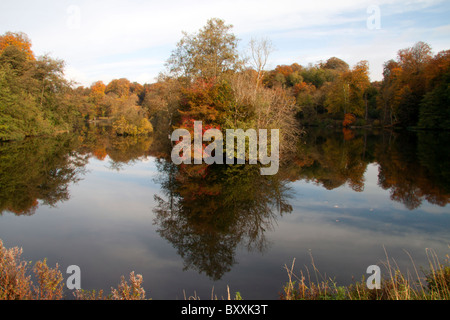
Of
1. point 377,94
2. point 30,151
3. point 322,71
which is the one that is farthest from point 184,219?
point 322,71

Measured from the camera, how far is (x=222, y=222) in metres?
8.69

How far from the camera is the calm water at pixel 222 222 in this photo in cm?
614

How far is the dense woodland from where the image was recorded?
19.8m

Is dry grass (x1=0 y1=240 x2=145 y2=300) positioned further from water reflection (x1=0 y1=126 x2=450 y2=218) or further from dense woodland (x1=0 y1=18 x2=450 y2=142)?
dense woodland (x1=0 y1=18 x2=450 y2=142)

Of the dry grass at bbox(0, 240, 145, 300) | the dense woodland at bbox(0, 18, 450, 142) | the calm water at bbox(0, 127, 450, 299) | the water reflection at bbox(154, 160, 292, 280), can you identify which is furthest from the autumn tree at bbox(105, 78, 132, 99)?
the dry grass at bbox(0, 240, 145, 300)

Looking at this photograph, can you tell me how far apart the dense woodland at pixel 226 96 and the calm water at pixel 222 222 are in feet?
15.7

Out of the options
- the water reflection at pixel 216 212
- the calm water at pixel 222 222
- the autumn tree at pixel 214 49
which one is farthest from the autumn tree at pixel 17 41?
the water reflection at pixel 216 212

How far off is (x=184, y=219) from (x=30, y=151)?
2030 centimetres

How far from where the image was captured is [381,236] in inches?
304

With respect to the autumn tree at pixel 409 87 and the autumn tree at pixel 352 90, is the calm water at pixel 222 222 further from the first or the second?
the autumn tree at pixel 352 90

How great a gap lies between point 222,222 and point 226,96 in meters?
12.1

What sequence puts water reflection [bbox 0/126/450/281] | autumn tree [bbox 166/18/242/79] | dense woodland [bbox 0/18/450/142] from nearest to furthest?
water reflection [bbox 0/126/450/281], dense woodland [bbox 0/18/450/142], autumn tree [bbox 166/18/242/79]

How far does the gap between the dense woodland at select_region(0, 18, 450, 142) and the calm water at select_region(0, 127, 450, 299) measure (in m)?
4.78

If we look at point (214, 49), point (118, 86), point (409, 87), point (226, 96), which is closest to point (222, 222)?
point (226, 96)
